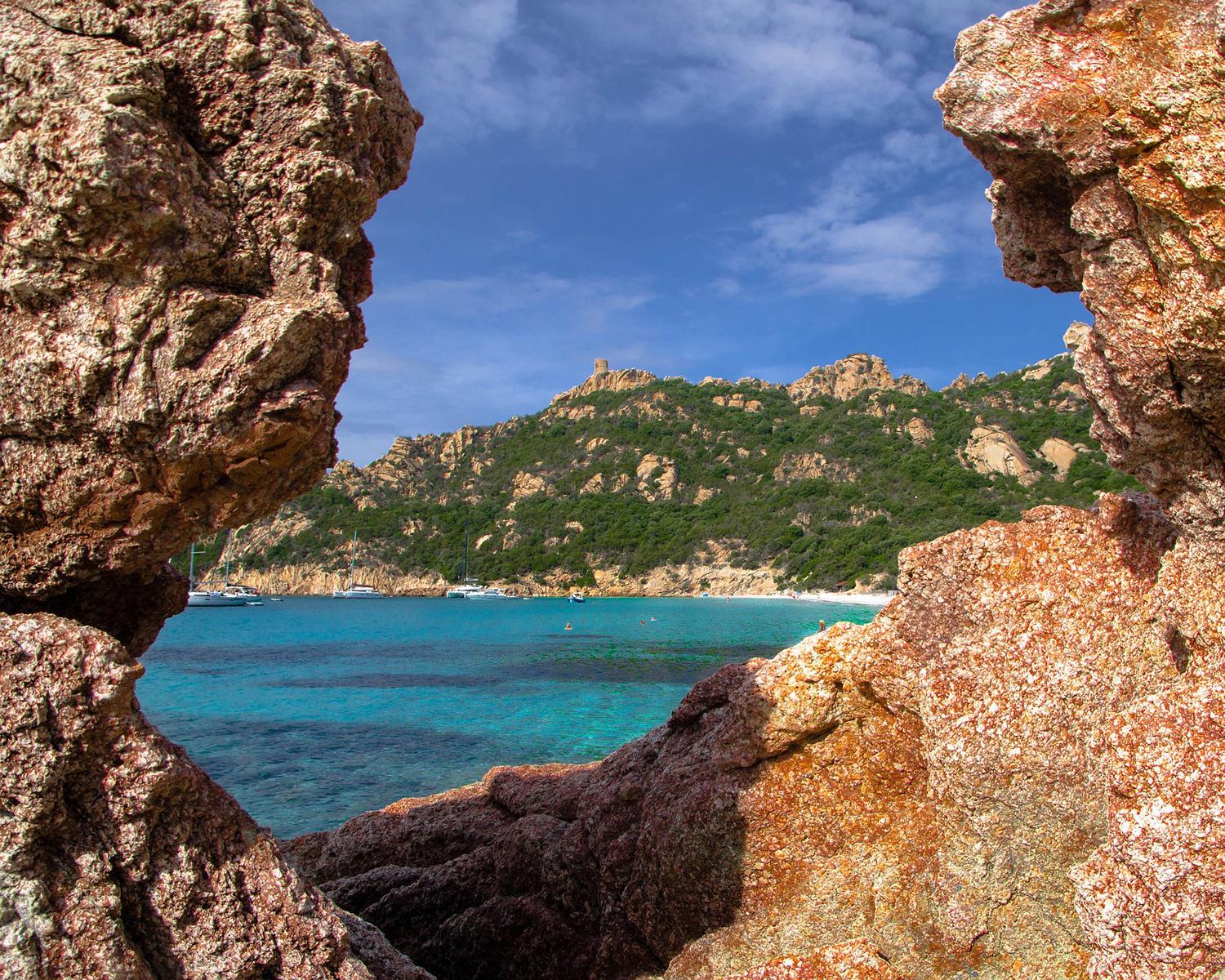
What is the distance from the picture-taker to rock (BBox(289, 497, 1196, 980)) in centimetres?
423

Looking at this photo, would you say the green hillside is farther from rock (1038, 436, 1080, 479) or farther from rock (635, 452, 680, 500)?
rock (1038, 436, 1080, 479)

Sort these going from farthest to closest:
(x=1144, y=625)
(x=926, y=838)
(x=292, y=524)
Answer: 1. (x=292, y=524)
2. (x=926, y=838)
3. (x=1144, y=625)

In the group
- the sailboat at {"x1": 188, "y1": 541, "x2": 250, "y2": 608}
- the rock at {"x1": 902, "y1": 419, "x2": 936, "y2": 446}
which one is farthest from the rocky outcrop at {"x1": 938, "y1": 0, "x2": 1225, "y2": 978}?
the rock at {"x1": 902, "y1": 419, "x2": 936, "y2": 446}

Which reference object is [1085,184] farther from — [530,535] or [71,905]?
[530,535]

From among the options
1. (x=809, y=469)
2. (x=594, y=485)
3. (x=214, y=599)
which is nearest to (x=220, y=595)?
(x=214, y=599)

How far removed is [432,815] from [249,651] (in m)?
39.2

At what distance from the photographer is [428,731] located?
65.3 ft

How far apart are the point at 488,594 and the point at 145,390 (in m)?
108

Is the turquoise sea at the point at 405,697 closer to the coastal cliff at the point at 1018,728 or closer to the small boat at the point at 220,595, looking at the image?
the coastal cliff at the point at 1018,728

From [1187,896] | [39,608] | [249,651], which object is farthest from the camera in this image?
[249,651]

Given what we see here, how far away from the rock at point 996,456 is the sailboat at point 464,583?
232 feet

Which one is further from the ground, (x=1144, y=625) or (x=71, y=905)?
(x=1144, y=625)

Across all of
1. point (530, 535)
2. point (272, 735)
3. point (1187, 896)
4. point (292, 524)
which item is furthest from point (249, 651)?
point (292, 524)

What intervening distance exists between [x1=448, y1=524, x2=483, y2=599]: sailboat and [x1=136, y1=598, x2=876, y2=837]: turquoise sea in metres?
51.8
